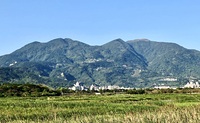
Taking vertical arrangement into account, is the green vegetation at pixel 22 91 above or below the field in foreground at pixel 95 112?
above

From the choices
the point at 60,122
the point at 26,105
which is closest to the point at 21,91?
the point at 26,105

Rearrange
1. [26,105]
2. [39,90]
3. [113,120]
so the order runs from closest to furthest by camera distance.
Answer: [113,120], [26,105], [39,90]

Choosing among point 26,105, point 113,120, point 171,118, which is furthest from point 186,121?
point 26,105

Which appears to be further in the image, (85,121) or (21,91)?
(21,91)

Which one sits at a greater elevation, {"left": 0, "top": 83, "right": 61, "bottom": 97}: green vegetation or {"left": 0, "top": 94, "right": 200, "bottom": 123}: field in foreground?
{"left": 0, "top": 83, "right": 61, "bottom": 97}: green vegetation

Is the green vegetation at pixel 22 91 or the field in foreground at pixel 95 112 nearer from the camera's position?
the field in foreground at pixel 95 112

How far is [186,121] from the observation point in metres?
15.9

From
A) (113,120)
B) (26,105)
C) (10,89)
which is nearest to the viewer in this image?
(113,120)

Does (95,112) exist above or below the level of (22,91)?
Result: below

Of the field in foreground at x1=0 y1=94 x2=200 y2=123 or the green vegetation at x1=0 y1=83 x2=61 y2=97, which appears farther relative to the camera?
the green vegetation at x1=0 y1=83 x2=61 y2=97

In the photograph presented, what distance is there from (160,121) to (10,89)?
278ft

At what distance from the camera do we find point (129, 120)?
52.4 feet

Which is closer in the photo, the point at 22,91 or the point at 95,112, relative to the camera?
the point at 95,112

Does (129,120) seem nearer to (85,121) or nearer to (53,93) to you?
(85,121)
